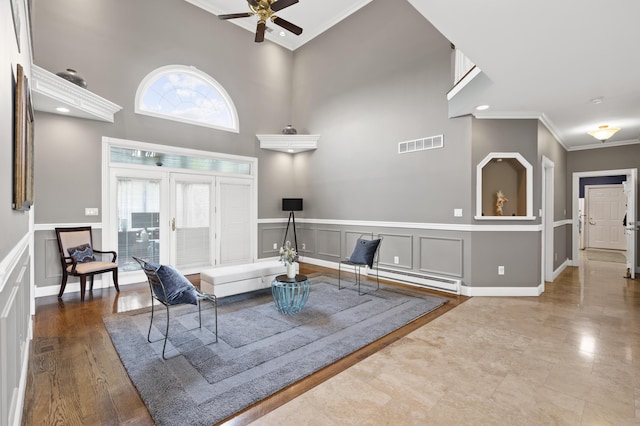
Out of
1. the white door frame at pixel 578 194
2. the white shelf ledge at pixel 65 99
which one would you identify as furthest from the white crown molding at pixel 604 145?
the white shelf ledge at pixel 65 99

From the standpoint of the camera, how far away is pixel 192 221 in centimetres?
598

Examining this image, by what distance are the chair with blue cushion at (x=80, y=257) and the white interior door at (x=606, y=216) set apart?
12.7 meters

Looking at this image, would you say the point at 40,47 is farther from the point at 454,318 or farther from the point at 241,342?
the point at 454,318

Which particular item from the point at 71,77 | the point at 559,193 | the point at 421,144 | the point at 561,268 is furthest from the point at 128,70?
the point at 561,268

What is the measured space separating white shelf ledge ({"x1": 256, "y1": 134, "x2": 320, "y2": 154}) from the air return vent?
87.1 inches

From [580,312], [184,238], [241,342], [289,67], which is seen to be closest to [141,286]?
[184,238]

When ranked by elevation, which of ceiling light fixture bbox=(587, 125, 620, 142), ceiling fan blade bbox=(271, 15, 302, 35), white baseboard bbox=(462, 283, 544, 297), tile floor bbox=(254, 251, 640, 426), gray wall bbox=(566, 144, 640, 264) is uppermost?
ceiling fan blade bbox=(271, 15, 302, 35)

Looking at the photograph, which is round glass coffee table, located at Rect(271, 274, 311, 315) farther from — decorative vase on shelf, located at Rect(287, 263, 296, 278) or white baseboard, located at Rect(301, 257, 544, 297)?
white baseboard, located at Rect(301, 257, 544, 297)

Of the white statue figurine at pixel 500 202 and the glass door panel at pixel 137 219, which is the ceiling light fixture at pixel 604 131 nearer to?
the white statue figurine at pixel 500 202

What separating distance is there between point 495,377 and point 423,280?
8.91 feet

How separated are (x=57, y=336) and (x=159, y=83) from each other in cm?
443

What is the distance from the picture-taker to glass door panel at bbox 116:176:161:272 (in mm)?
5117

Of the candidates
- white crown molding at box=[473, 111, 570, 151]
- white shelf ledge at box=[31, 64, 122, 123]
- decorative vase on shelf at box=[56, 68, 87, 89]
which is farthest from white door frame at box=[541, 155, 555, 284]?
decorative vase on shelf at box=[56, 68, 87, 89]

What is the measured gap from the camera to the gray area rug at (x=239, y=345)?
83.1 inches
